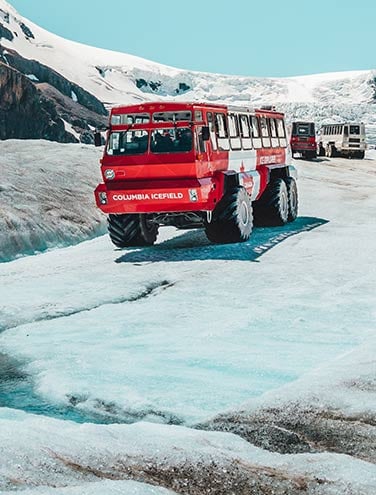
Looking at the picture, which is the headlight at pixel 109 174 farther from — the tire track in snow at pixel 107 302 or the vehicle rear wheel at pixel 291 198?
the vehicle rear wheel at pixel 291 198

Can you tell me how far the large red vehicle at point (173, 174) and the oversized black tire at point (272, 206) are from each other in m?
1.86

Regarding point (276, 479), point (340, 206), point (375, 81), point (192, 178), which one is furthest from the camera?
point (375, 81)

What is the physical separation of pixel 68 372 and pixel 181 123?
6624mm

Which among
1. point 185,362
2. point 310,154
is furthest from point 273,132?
point 310,154

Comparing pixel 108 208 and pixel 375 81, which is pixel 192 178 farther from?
pixel 375 81

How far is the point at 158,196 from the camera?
1184 centimetres

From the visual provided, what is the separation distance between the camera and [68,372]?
6348mm

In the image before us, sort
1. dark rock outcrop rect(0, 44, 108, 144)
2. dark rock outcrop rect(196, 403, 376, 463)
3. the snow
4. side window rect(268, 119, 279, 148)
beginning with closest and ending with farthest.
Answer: the snow
dark rock outcrop rect(196, 403, 376, 463)
side window rect(268, 119, 279, 148)
dark rock outcrop rect(0, 44, 108, 144)

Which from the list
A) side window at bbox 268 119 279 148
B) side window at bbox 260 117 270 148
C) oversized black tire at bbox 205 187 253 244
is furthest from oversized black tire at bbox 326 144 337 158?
oversized black tire at bbox 205 187 253 244

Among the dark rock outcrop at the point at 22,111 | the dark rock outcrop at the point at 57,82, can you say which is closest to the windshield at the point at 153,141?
the dark rock outcrop at the point at 22,111

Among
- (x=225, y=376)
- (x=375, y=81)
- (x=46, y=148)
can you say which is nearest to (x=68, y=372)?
(x=225, y=376)

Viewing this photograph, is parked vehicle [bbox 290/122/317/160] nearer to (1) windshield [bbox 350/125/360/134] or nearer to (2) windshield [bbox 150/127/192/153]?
(1) windshield [bbox 350/125/360/134]

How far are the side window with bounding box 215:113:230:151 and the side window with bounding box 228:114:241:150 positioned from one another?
258mm

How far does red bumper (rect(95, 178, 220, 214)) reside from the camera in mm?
11742
